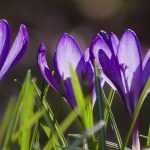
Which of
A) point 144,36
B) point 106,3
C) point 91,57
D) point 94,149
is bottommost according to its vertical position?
point 94,149

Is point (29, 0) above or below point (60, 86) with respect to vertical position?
above

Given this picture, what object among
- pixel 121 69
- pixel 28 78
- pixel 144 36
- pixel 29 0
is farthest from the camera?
pixel 29 0

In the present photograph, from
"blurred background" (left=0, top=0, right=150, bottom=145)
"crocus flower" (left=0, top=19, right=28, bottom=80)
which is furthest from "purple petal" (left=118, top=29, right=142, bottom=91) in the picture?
"blurred background" (left=0, top=0, right=150, bottom=145)

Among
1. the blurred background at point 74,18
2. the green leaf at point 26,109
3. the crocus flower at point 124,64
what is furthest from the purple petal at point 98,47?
the blurred background at point 74,18

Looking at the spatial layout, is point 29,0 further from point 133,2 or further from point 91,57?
point 91,57

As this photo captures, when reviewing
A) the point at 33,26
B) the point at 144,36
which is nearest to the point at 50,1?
the point at 33,26

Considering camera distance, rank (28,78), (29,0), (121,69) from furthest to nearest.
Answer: (29,0) < (121,69) < (28,78)

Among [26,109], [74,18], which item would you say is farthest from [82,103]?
[74,18]
